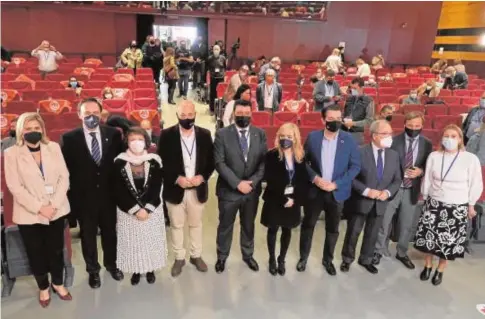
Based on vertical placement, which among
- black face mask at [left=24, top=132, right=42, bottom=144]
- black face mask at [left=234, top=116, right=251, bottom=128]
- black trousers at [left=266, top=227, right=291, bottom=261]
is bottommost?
black trousers at [left=266, top=227, right=291, bottom=261]

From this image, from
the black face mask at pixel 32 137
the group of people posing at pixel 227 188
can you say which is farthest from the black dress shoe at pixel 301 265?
the black face mask at pixel 32 137

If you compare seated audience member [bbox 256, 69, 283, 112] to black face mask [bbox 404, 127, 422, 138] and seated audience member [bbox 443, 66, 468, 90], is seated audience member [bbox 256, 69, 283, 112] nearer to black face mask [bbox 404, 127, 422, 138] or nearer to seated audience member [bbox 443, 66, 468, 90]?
black face mask [bbox 404, 127, 422, 138]

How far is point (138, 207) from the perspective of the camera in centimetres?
309

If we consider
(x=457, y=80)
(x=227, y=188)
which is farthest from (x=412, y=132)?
(x=457, y=80)

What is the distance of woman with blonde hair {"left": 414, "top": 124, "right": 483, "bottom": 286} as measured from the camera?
3.36 meters

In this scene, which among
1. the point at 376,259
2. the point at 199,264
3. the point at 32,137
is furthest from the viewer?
the point at 376,259

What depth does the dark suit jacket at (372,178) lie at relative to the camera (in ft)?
11.3

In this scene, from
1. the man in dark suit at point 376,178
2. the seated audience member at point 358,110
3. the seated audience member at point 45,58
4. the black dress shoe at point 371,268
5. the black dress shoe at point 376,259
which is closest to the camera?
the man in dark suit at point 376,178

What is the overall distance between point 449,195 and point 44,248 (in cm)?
323

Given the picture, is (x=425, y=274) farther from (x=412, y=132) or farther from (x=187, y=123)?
(x=187, y=123)

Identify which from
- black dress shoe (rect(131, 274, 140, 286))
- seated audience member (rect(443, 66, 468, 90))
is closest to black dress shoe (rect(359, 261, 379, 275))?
black dress shoe (rect(131, 274, 140, 286))

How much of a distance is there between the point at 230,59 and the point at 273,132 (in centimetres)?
824

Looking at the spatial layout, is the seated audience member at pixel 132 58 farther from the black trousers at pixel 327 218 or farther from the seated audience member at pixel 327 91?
the black trousers at pixel 327 218

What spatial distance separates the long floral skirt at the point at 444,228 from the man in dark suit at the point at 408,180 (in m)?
0.18
